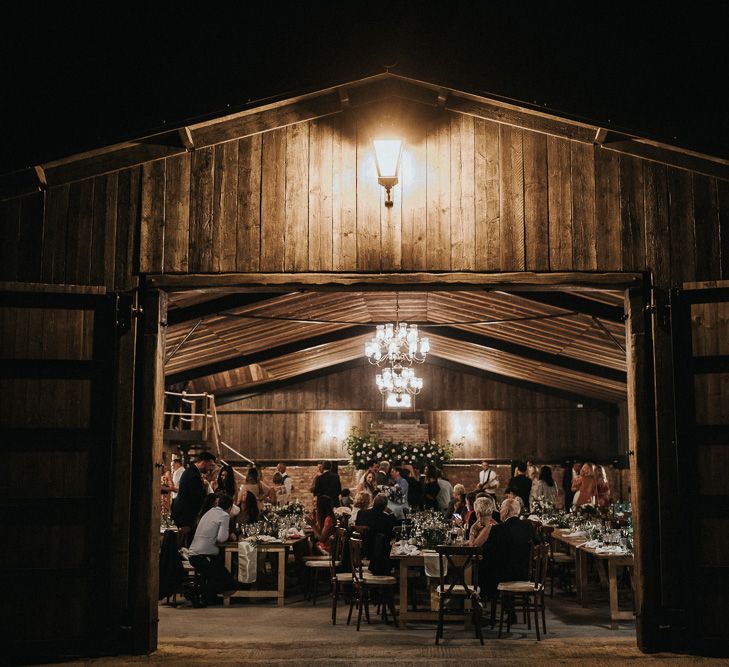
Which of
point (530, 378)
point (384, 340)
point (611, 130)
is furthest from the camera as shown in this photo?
point (530, 378)

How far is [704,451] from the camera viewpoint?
6609mm

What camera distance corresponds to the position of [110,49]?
73.5 ft

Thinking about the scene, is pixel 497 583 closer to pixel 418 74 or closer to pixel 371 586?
pixel 371 586

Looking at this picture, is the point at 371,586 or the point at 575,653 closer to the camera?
the point at 575,653

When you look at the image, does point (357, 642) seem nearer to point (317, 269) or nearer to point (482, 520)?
point (482, 520)

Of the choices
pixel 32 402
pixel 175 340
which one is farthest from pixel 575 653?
pixel 175 340

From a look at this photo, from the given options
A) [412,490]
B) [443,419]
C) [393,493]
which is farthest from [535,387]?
[393,493]

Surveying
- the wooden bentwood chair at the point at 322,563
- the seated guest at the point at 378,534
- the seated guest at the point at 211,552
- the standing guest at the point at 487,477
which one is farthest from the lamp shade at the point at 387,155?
the standing guest at the point at 487,477

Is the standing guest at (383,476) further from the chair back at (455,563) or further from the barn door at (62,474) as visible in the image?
the barn door at (62,474)

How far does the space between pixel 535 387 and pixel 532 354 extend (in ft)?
13.5

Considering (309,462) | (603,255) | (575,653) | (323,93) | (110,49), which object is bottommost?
(575,653)

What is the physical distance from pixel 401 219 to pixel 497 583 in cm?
393

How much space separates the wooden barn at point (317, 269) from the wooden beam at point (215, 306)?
397 centimetres

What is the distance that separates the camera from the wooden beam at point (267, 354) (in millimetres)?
17000
